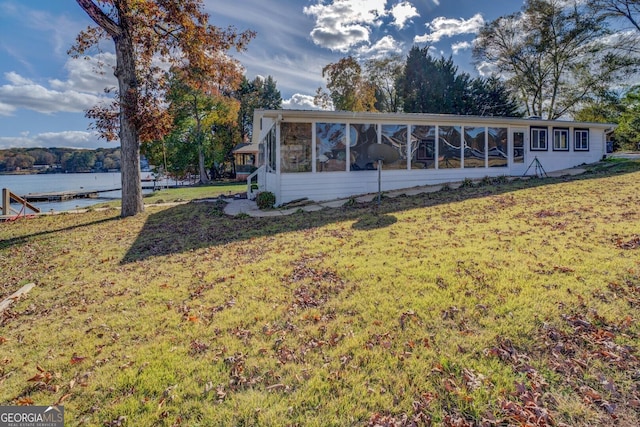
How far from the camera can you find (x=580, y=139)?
1655 cm

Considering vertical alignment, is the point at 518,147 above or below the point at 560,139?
below

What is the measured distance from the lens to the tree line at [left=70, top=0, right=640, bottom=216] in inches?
418

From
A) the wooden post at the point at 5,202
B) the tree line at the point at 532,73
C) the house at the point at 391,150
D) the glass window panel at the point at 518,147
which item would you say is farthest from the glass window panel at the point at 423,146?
the tree line at the point at 532,73

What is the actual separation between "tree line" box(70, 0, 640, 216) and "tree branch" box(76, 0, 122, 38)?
19 centimetres

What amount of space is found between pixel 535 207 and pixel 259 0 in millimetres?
11151

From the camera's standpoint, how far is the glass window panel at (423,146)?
12.8 metres

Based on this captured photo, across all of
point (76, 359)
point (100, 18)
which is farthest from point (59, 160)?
point (76, 359)

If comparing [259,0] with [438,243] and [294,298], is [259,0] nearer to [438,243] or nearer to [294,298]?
[438,243]

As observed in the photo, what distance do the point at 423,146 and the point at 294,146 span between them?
518cm

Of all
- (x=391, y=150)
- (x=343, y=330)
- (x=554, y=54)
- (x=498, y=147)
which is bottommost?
(x=343, y=330)

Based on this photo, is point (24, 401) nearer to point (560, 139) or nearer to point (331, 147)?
point (331, 147)

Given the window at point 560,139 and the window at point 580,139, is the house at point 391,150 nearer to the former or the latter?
the window at point 560,139

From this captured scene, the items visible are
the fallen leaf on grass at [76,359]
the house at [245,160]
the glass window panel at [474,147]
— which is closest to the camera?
the fallen leaf on grass at [76,359]

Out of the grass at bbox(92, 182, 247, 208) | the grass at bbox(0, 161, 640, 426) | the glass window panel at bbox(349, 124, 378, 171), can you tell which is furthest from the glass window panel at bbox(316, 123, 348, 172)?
the grass at bbox(92, 182, 247, 208)
